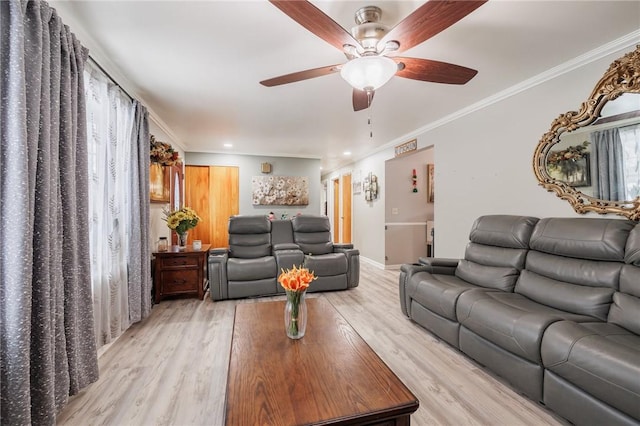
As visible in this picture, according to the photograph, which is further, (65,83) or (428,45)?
(428,45)

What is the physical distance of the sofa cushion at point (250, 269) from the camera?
3.63 metres

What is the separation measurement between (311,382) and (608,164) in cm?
275

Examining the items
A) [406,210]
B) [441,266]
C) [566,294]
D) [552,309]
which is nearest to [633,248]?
[566,294]

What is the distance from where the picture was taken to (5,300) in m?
1.19

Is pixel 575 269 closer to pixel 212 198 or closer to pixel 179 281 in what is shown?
pixel 179 281

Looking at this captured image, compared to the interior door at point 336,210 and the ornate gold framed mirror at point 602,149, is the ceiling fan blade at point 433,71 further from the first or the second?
the interior door at point 336,210

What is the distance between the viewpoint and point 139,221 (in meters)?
2.74

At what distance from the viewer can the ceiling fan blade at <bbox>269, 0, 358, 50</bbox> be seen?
121 cm

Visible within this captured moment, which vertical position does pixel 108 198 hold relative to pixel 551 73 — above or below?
below

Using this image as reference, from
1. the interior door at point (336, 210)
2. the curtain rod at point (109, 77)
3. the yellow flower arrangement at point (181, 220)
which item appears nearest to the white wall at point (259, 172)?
the interior door at point (336, 210)

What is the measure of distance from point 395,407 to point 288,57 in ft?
7.77

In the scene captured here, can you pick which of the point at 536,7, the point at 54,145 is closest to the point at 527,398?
the point at 536,7

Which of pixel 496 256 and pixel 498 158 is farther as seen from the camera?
pixel 498 158

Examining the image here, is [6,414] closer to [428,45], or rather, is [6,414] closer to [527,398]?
[527,398]
